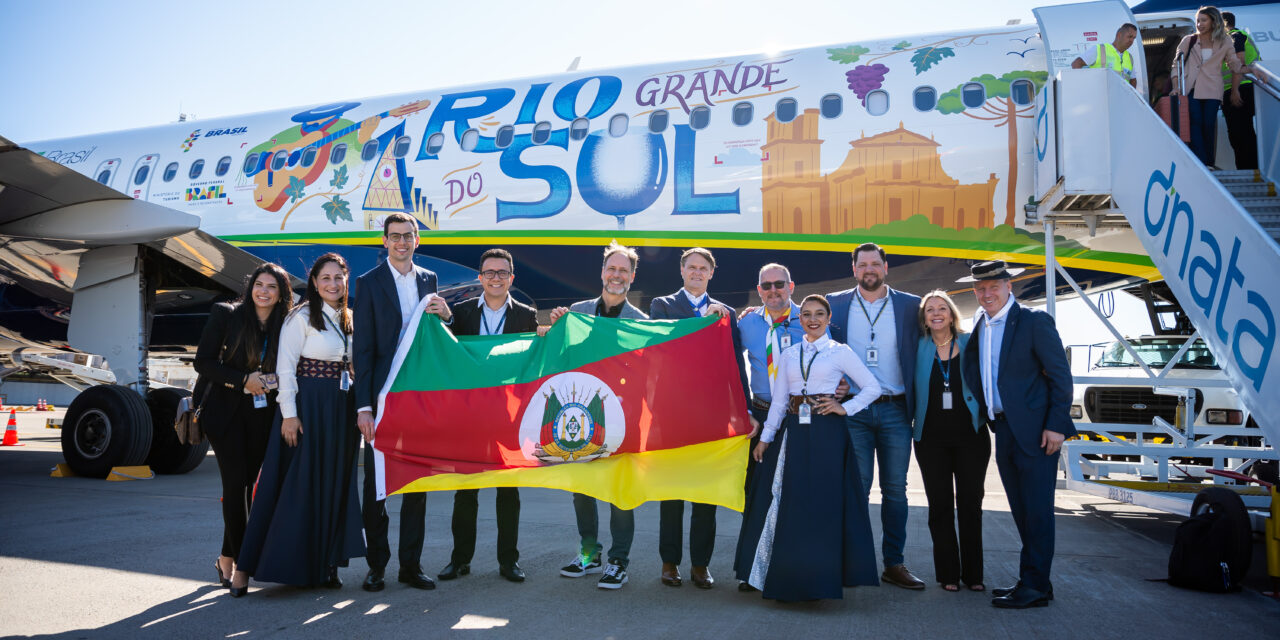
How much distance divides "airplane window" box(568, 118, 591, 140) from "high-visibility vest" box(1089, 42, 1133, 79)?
489 centimetres

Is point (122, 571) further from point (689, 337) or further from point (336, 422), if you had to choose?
point (689, 337)

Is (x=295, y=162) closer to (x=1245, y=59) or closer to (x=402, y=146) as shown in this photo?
(x=402, y=146)

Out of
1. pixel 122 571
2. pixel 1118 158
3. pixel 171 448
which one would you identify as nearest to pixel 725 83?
pixel 1118 158

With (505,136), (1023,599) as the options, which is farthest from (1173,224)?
(505,136)

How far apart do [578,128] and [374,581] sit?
19.4 ft

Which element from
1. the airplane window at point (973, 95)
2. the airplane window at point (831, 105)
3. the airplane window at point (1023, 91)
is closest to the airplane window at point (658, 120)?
the airplane window at point (831, 105)

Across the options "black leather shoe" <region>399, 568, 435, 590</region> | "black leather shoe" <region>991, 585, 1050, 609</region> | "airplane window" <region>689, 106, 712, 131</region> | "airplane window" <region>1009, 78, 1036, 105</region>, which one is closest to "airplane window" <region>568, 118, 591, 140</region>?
"airplane window" <region>689, 106, 712, 131</region>

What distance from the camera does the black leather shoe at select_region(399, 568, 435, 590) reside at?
4.47 meters

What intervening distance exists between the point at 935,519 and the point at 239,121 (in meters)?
10.9

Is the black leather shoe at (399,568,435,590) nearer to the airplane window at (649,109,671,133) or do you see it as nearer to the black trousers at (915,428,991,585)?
the black trousers at (915,428,991,585)

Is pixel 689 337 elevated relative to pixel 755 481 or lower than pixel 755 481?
elevated

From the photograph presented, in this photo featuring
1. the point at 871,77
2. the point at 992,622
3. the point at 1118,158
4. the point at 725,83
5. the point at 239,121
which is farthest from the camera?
the point at 239,121

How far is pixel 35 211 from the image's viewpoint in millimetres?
8625

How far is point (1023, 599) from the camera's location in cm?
416
